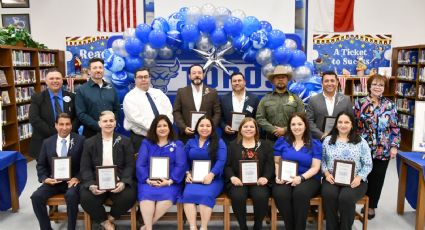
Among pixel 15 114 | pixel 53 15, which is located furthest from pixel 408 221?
pixel 53 15

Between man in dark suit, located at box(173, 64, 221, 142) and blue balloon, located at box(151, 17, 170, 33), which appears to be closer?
man in dark suit, located at box(173, 64, 221, 142)

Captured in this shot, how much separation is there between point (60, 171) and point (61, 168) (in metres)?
0.03

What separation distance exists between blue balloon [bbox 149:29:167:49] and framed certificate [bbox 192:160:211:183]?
179 cm

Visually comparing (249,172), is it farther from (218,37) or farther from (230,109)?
(218,37)

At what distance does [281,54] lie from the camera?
4.58 m

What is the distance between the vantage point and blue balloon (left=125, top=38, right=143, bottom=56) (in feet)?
15.1

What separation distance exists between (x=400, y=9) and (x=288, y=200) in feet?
21.2

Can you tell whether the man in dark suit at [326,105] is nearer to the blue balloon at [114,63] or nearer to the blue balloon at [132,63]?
the blue balloon at [132,63]

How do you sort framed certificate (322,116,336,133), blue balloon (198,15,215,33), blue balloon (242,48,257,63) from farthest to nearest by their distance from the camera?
blue balloon (242,48,257,63) < blue balloon (198,15,215,33) < framed certificate (322,116,336,133)

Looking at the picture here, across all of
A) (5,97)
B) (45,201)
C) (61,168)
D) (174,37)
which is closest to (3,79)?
(5,97)

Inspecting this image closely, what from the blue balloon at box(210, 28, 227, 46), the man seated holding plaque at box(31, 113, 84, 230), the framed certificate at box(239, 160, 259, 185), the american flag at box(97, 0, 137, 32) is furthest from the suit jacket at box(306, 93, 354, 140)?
the american flag at box(97, 0, 137, 32)

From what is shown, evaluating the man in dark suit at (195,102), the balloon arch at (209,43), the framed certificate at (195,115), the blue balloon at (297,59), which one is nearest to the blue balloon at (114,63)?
the balloon arch at (209,43)

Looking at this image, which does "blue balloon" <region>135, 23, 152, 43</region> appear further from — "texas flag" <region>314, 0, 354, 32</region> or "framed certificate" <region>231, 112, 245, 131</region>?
"texas flag" <region>314, 0, 354, 32</region>

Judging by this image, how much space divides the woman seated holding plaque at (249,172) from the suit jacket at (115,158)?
0.90 m
